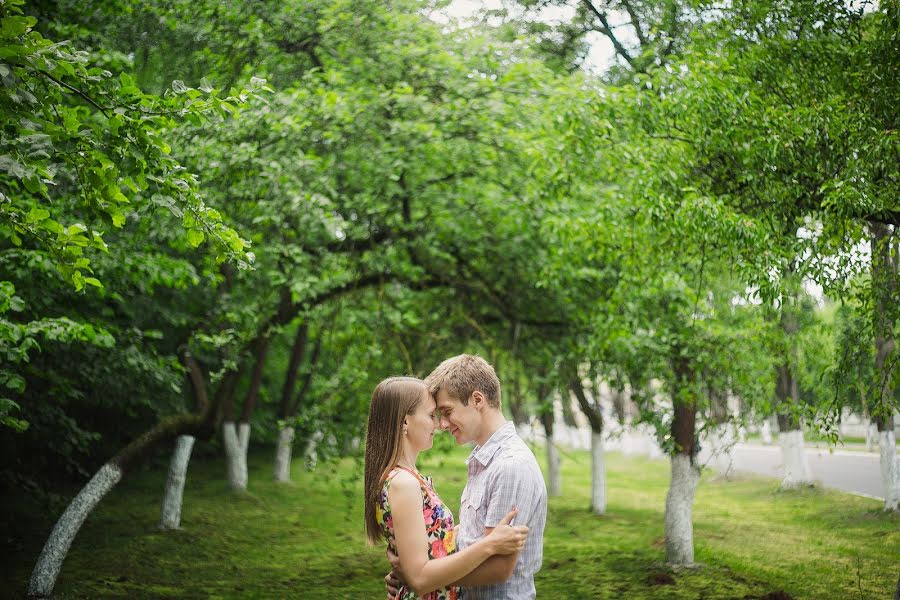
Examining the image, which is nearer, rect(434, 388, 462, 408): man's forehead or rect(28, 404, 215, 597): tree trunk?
rect(434, 388, 462, 408): man's forehead

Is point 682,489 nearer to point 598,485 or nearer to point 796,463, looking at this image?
point 598,485

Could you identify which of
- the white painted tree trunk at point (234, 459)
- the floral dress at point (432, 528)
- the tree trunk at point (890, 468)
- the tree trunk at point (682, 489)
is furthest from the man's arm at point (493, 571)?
the white painted tree trunk at point (234, 459)

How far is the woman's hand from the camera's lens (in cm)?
283

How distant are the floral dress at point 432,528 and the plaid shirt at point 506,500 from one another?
6 centimetres

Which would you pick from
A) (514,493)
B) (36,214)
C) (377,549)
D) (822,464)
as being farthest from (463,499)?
(822,464)

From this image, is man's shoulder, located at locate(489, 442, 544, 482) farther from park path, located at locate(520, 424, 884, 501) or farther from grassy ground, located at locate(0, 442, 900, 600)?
park path, located at locate(520, 424, 884, 501)

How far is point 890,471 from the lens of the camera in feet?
43.0

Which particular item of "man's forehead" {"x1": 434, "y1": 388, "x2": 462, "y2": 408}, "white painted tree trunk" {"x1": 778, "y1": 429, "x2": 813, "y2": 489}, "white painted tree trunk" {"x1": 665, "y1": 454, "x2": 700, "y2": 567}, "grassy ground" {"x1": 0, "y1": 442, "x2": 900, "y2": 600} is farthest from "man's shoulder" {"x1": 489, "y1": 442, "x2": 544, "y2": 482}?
"white painted tree trunk" {"x1": 778, "y1": 429, "x2": 813, "y2": 489}

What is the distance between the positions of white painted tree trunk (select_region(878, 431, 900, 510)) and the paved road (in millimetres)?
855

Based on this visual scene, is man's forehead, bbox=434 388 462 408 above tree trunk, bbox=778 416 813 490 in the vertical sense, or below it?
above

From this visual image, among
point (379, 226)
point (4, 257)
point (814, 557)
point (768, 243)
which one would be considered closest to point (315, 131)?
point (379, 226)

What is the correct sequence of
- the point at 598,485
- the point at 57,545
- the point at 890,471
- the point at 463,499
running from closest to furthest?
the point at 463,499, the point at 57,545, the point at 890,471, the point at 598,485

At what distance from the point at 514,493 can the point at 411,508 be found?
40 centimetres

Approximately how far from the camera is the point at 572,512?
1652cm
